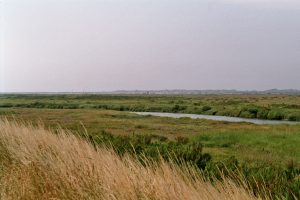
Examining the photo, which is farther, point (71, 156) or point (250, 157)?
point (250, 157)

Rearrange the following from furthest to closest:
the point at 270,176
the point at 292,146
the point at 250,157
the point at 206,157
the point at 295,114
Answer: the point at 295,114 → the point at 292,146 → the point at 250,157 → the point at 206,157 → the point at 270,176

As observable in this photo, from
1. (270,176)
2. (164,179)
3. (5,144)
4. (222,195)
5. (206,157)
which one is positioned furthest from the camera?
(206,157)

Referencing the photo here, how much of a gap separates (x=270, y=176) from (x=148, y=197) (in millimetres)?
2875

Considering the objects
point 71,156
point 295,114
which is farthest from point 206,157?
point 295,114

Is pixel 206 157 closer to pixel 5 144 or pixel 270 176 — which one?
pixel 270 176

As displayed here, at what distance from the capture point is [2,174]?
20.7 ft

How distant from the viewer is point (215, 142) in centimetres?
2488

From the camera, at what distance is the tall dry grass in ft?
13.5

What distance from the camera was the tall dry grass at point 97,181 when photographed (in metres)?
4.12

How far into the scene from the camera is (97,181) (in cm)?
489

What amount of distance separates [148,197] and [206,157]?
6.21 m

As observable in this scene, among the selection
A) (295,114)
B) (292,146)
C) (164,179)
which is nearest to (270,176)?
(164,179)

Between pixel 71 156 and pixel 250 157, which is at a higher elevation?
pixel 71 156

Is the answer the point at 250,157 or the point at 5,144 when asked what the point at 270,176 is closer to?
the point at 5,144
